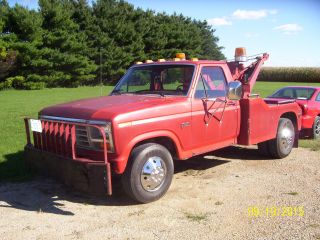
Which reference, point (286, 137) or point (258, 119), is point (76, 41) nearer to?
point (286, 137)

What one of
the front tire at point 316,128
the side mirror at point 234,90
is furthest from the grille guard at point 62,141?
the front tire at point 316,128

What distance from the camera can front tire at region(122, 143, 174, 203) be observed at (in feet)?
16.9

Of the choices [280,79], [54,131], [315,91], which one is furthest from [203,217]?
[280,79]

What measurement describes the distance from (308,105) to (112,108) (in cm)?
665

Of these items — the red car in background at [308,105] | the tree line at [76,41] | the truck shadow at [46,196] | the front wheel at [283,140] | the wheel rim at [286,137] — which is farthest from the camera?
the tree line at [76,41]

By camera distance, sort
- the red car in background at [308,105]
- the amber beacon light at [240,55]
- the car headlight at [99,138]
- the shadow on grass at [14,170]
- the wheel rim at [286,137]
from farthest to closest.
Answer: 1. the red car in background at [308,105]
2. the wheel rim at [286,137]
3. the amber beacon light at [240,55]
4. the shadow on grass at [14,170]
5. the car headlight at [99,138]

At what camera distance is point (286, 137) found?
26.7ft

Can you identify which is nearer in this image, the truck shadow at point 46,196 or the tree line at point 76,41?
the truck shadow at point 46,196

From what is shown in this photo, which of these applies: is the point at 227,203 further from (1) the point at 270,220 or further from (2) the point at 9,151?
(2) the point at 9,151

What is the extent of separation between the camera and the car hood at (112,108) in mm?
5121

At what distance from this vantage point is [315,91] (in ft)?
35.9

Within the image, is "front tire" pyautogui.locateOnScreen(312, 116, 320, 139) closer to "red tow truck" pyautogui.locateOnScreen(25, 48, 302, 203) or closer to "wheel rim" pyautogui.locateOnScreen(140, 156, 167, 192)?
"red tow truck" pyautogui.locateOnScreen(25, 48, 302, 203)

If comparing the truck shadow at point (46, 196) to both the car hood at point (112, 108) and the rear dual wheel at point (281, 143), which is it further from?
the rear dual wheel at point (281, 143)

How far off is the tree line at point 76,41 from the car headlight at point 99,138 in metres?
28.0
